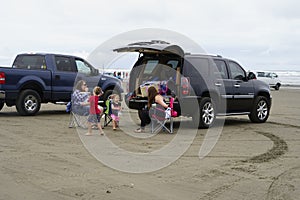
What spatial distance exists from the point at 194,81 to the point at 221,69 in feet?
4.94

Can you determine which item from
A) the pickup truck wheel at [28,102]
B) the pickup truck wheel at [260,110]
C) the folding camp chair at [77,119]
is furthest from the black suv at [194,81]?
the pickup truck wheel at [28,102]

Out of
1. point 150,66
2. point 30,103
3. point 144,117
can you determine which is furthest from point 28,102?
point 144,117

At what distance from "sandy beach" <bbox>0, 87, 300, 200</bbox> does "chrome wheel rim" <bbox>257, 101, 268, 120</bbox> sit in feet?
7.61

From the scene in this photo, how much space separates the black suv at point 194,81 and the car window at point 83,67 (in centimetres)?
419

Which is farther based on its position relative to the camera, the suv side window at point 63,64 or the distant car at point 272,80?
the distant car at point 272,80

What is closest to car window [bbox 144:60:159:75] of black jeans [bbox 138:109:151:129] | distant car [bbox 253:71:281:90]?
black jeans [bbox 138:109:151:129]

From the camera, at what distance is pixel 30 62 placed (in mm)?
16203

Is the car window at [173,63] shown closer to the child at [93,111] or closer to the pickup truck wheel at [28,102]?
the child at [93,111]

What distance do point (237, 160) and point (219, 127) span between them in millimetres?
4775

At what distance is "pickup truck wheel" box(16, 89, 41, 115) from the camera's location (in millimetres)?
15016

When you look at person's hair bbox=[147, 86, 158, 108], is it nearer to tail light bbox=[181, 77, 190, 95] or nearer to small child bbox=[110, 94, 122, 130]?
tail light bbox=[181, 77, 190, 95]

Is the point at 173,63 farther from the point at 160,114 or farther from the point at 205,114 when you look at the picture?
the point at 205,114

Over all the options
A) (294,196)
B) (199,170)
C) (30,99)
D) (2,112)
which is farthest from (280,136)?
(2,112)

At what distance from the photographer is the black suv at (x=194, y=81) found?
39.5 ft
